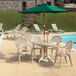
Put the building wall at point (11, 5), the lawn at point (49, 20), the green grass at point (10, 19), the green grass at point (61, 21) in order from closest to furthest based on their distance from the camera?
the green grass at point (61, 21)
the lawn at point (49, 20)
the green grass at point (10, 19)
the building wall at point (11, 5)

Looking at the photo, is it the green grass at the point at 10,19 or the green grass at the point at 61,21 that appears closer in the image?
the green grass at the point at 61,21

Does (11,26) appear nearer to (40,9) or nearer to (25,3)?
(25,3)

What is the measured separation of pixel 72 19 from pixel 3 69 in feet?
59.8

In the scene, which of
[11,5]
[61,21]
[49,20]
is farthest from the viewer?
[11,5]

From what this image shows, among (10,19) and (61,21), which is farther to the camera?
(10,19)

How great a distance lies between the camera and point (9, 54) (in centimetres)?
876

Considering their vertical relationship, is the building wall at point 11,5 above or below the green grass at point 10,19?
above

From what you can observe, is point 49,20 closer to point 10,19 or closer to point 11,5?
point 10,19

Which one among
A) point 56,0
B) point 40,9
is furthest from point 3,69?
point 56,0

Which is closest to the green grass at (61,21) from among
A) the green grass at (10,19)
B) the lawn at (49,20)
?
the lawn at (49,20)

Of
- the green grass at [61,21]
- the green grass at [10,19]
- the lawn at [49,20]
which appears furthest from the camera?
the green grass at [10,19]

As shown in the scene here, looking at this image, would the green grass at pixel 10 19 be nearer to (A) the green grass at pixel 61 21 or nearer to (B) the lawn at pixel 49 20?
(B) the lawn at pixel 49 20

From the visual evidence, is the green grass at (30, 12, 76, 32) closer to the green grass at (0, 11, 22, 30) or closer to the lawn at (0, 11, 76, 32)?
the lawn at (0, 11, 76, 32)

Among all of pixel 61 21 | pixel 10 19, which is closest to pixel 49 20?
pixel 61 21
